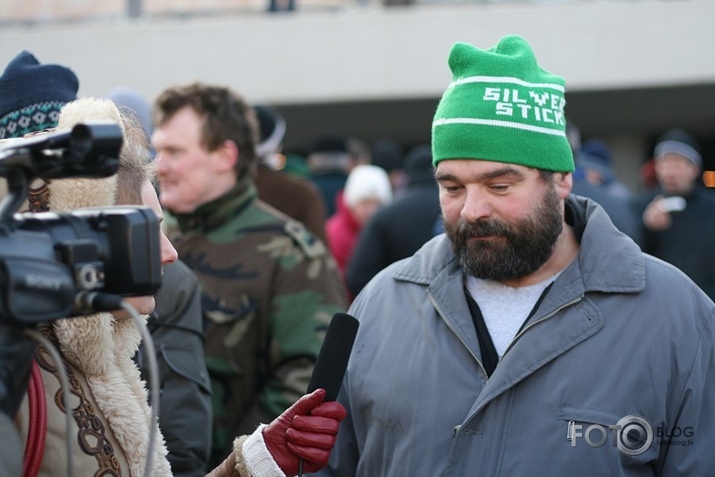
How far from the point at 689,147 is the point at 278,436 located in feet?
22.3

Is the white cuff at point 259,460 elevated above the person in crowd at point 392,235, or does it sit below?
above

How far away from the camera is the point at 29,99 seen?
3.07 meters

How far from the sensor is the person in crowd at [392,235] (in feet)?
19.9

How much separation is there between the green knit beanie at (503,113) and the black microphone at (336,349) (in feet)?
2.04

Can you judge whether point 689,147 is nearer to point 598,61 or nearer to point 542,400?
point 598,61

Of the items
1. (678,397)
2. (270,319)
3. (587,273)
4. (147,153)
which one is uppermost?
(147,153)

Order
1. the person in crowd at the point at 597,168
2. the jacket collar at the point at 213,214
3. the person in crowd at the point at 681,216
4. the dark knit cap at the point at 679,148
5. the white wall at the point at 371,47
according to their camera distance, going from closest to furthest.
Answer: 1. the jacket collar at the point at 213,214
2. the person in crowd at the point at 681,216
3. the person in crowd at the point at 597,168
4. the dark knit cap at the point at 679,148
5. the white wall at the point at 371,47

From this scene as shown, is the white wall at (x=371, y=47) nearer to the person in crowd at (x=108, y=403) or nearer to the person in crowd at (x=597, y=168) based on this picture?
the person in crowd at (x=597, y=168)

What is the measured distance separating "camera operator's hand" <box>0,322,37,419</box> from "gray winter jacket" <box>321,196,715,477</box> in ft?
4.12

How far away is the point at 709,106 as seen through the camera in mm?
13852

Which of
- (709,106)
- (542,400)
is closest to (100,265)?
(542,400)

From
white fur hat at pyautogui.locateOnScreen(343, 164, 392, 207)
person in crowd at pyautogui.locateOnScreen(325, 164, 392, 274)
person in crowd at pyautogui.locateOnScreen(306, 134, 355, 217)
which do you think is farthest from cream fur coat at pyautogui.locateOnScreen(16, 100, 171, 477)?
person in crowd at pyautogui.locateOnScreen(306, 134, 355, 217)

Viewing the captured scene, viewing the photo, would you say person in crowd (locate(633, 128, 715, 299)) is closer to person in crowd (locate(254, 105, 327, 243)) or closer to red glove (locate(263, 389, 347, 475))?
person in crowd (locate(254, 105, 327, 243))

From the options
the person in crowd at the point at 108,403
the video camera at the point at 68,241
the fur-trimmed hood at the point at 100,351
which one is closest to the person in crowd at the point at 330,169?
the person in crowd at the point at 108,403
